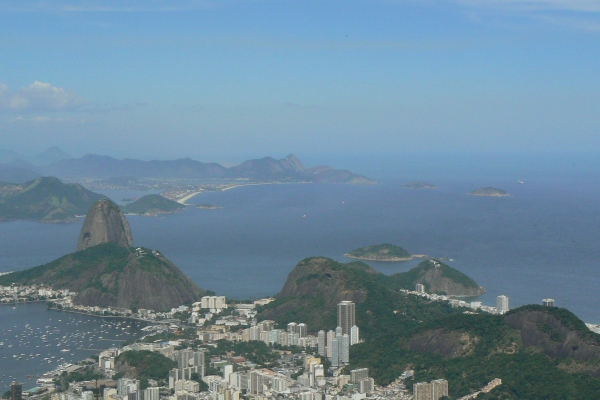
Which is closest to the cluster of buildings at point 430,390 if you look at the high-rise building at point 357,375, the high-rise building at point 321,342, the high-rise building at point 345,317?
the high-rise building at point 357,375

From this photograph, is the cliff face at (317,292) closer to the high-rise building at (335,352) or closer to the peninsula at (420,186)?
the high-rise building at (335,352)

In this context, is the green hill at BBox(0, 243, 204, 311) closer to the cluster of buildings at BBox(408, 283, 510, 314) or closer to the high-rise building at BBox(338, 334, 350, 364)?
the cluster of buildings at BBox(408, 283, 510, 314)

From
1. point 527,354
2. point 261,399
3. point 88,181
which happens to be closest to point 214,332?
point 261,399

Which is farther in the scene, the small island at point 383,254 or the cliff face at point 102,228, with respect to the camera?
the small island at point 383,254

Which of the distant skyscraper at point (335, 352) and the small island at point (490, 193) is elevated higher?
the small island at point (490, 193)

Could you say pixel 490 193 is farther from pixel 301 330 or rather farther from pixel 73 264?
pixel 301 330

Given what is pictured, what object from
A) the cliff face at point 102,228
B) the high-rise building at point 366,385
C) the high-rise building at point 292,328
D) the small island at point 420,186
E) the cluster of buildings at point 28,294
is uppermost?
the small island at point 420,186

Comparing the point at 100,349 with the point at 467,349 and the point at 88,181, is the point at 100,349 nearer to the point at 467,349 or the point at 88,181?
the point at 467,349
